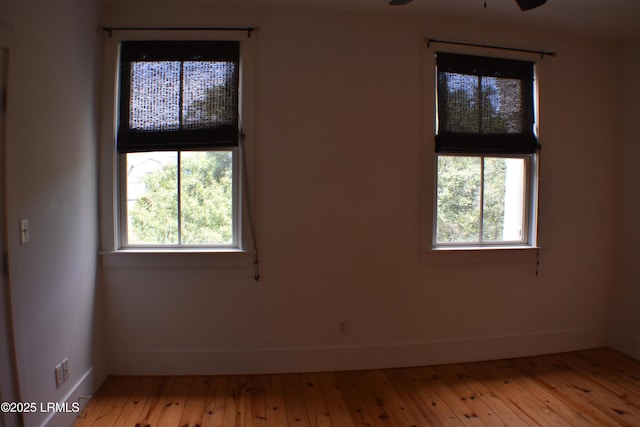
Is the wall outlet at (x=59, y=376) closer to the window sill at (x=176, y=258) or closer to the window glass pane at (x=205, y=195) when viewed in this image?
the window sill at (x=176, y=258)

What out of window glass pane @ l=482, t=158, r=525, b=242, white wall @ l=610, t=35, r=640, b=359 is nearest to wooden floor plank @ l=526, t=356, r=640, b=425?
white wall @ l=610, t=35, r=640, b=359

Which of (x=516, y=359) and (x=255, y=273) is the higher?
(x=255, y=273)

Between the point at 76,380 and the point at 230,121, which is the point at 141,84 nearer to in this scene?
the point at 230,121

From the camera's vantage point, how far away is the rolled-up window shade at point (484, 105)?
2316 millimetres

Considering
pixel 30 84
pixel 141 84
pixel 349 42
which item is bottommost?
pixel 30 84

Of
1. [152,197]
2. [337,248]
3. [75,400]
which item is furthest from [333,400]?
[152,197]

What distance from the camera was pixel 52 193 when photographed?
1611mm

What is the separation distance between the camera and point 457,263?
2365 millimetres

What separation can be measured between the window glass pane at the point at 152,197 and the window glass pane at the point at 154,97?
0.69 ft

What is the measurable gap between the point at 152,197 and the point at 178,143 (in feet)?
1.48

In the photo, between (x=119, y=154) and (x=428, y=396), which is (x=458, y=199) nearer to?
(x=428, y=396)

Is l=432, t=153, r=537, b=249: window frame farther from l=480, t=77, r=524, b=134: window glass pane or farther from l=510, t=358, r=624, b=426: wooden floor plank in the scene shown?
l=510, t=358, r=624, b=426: wooden floor plank

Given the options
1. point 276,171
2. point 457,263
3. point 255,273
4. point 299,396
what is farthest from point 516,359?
point 276,171

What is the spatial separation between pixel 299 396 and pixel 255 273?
2.79 ft
